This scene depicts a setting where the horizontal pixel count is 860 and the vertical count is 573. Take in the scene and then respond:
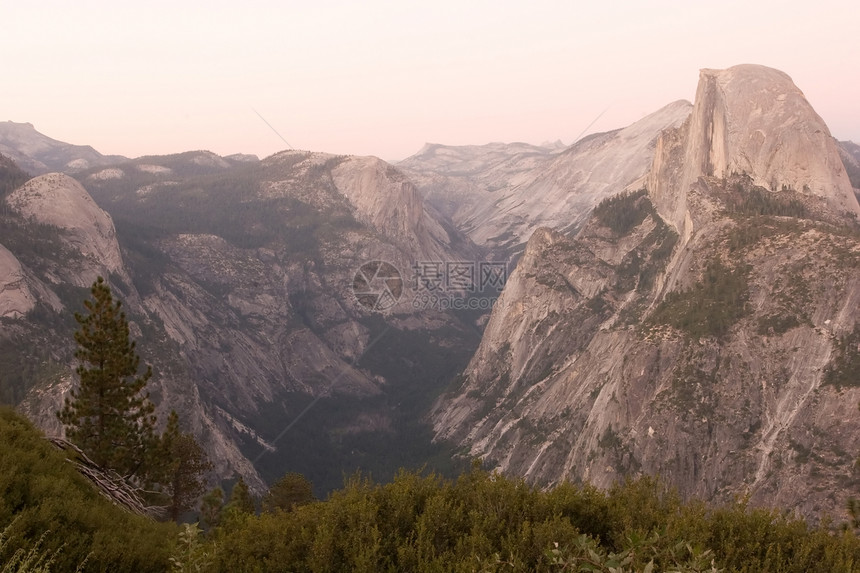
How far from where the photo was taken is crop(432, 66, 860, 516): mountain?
6047 centimetres

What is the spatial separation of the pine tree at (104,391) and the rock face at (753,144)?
99.1 metres

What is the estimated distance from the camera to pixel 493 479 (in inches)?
707

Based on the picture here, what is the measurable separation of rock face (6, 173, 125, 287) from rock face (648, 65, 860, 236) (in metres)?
132

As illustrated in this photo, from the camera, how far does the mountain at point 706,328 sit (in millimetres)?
60469

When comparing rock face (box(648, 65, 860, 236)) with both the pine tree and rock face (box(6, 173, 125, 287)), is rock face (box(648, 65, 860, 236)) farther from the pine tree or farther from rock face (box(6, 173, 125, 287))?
rock face (box(6, 173, 125, 287))

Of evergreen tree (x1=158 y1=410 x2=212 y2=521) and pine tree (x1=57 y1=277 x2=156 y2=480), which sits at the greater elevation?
pine tree (x1=57 y1=277 x2=156 y2=480)

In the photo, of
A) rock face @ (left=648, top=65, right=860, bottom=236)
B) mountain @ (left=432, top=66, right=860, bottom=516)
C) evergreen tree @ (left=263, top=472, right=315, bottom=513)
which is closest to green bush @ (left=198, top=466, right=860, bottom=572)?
evergreen tree @ (left=263, top=472, right=315, bottom=513)

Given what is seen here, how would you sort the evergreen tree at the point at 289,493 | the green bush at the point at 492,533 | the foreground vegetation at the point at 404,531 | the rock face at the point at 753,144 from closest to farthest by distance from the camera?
1. the foreground vegetation at the point at 404,531
2. the green bush at the point at 492,533
3. the evergreen tree at the point at 289,493
4. the rock face at the point at 753,144

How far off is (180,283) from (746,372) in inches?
6088

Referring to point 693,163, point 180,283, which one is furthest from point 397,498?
point 180,283

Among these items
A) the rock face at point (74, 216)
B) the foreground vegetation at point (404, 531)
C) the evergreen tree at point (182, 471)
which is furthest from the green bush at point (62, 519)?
the rock face at point (74, 216)

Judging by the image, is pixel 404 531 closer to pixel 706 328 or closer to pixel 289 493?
pixel 289 493

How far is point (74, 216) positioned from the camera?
419 feet

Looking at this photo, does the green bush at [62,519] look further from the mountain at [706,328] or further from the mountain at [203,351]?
the mountain at [203,351]
